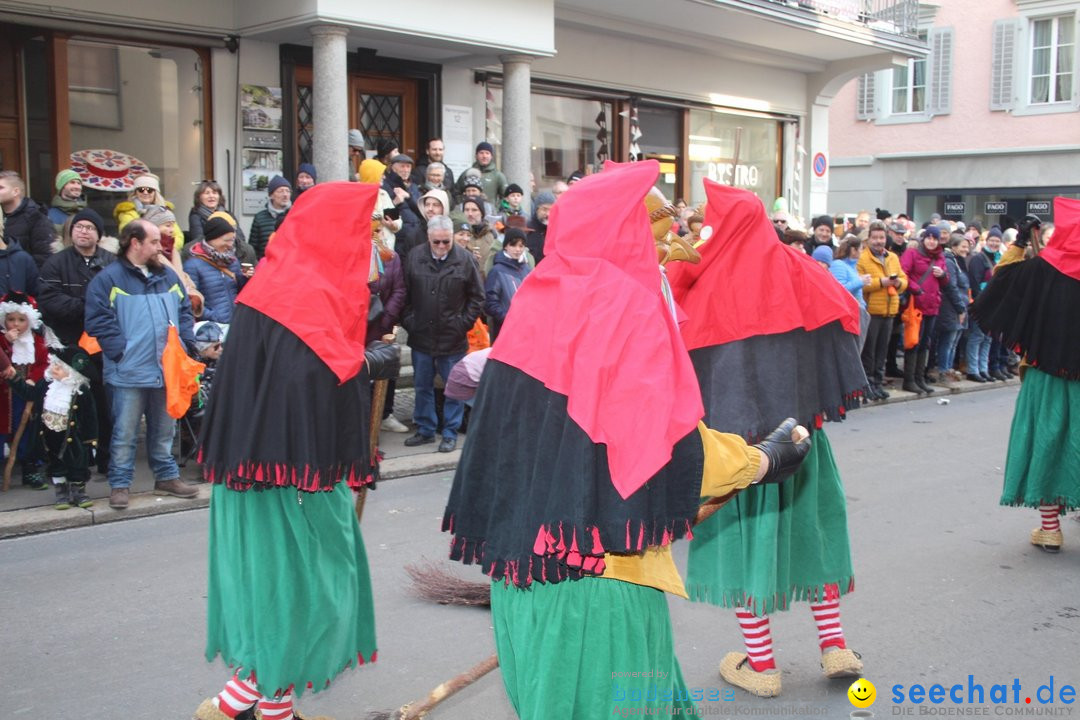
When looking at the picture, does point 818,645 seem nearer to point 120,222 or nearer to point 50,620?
point 50,620

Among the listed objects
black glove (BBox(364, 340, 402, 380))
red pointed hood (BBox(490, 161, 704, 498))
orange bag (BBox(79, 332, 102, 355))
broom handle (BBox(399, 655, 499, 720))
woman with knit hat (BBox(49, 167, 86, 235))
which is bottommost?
broom handle (BBox(399, 655, 499, 720))

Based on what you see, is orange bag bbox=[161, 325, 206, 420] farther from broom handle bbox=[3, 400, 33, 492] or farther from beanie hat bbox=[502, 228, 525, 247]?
beanie hat bbox=[502, 228, 525, 247]

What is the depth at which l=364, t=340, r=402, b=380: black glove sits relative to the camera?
13.2ft

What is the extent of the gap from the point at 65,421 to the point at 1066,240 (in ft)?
21.6

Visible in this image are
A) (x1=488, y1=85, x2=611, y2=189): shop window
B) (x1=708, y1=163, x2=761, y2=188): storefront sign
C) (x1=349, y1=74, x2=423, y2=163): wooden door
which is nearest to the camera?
(x1=349, y1=74, x2=423, y2=163): wooden door

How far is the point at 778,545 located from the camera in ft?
15.1

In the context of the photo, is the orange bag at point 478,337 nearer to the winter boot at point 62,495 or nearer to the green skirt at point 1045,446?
the winter boot at point 62,495

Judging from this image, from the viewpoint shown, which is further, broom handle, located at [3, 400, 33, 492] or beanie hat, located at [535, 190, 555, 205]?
beanie hat, located at [535, 190, 555, 205]

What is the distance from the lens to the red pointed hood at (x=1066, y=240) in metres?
6.40

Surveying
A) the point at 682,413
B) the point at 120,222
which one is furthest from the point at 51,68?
the point at 682,413

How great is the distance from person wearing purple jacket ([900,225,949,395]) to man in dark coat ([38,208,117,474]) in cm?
935

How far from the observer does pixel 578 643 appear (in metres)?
2.82

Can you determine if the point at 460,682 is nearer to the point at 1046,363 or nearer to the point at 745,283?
the point at 745,283

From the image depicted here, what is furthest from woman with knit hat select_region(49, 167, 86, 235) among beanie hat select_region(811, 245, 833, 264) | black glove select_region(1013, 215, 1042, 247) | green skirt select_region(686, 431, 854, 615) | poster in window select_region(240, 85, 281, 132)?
beanie hat select_region(811, 245, 833, 264)
